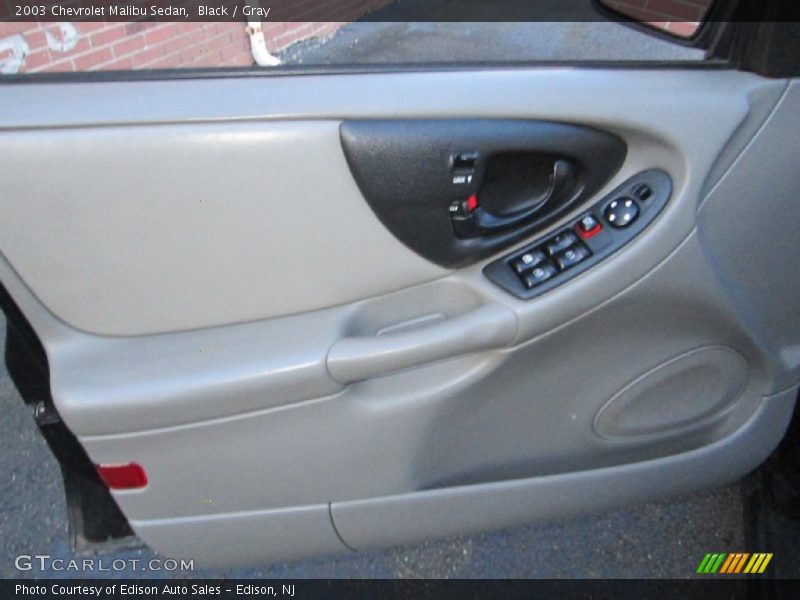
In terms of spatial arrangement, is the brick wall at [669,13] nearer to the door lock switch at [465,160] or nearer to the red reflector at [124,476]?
the door lock switch at [465,160]

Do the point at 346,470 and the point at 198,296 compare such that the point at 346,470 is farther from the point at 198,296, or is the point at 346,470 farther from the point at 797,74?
the point at 797,74

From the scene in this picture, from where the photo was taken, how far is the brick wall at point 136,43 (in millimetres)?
1987

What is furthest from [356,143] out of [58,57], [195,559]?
[58,57]

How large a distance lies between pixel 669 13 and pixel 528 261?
2.02ft

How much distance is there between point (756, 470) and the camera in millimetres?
1543

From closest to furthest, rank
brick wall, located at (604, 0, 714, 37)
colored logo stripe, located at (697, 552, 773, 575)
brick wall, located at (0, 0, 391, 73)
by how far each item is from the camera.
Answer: brick wall, located at (604, 0, 714, 37), colored logo stripe, located at (697, 552, 773, 575), brick wall, located at (0, 0, 391, 73)

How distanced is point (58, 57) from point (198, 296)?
1597 millimetres

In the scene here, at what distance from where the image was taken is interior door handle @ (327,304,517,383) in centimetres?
110

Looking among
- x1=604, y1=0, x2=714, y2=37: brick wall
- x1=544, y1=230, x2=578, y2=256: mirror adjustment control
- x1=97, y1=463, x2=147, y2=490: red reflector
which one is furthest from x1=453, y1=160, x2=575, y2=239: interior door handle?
x1=97, y1=463, x2=147, y2=490: red reflector

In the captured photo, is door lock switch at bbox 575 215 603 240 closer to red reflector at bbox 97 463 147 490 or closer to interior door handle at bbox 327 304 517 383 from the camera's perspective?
interior door handle at bbox 327 304 517 383

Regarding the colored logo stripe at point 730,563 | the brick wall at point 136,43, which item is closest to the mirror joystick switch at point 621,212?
the colored logo stripe at point 730,563

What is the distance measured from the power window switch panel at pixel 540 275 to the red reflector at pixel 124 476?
0.80m

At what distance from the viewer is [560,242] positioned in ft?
3.65

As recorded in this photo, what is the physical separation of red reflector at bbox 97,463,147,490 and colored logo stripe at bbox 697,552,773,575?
1352mm
